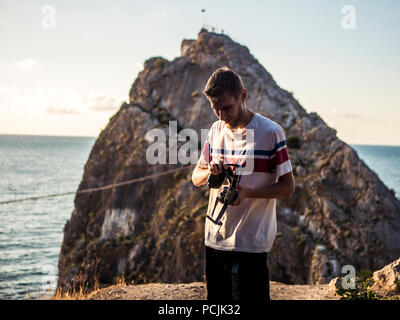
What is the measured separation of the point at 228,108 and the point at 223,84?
20 centimetres

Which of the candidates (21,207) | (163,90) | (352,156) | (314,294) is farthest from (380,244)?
(21,207)

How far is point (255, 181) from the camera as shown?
340 centimetres

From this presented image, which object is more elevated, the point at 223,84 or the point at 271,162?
the point at 223,84

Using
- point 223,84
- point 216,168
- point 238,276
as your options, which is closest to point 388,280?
point 238,276

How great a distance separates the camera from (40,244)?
49.3 m

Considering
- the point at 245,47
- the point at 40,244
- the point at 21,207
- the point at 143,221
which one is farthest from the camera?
the point at 21,207

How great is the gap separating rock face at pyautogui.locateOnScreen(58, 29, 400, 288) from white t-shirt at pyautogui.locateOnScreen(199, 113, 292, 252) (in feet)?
45.5

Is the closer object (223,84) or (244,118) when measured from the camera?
(223,84)

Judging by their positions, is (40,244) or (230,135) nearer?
(230,135)

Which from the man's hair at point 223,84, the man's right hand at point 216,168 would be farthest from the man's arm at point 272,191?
the man's hair at point 223,84

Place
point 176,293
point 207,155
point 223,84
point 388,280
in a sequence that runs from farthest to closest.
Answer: point 176,293, point 388,280, point 207,155, point 223,84

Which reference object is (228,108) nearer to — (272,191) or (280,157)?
(280,157)
